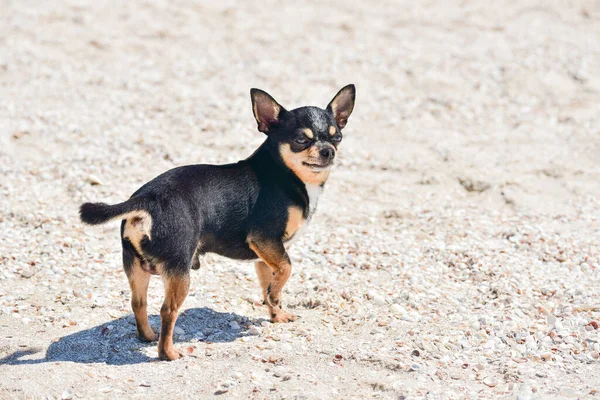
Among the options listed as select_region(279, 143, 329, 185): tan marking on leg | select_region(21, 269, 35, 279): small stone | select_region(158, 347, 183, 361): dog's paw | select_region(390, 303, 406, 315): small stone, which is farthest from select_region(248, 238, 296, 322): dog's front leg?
select_region(21, 269, 35, 279): small stone

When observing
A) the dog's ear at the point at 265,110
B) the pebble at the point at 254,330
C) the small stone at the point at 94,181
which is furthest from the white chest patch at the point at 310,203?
the small stone at the point at 94,181

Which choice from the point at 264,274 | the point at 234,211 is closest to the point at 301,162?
the point at 234,211

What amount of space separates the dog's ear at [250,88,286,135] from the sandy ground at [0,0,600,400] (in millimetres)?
1582

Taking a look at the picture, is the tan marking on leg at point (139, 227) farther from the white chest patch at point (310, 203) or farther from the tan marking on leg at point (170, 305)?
the white chest patch at point (310, 203)

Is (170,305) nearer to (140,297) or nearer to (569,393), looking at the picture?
(140,297)

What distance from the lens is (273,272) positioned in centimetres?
619

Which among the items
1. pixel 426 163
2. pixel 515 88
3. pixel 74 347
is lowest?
pixel 74 347

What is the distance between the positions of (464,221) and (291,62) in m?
5.30

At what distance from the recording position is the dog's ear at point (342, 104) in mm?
6566

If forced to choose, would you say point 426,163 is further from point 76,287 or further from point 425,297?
point 76,287

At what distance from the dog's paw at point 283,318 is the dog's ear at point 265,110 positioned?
4.80ft

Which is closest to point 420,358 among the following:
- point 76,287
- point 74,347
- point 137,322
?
point 137,322

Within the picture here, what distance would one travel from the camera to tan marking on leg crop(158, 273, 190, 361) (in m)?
5.49

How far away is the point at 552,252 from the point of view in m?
8.02
